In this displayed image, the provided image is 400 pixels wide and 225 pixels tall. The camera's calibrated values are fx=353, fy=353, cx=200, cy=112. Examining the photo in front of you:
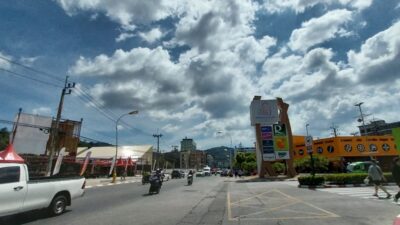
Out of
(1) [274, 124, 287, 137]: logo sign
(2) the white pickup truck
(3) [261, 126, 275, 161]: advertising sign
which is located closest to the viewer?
(2) the white pickup truck

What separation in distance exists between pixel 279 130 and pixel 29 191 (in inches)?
1513

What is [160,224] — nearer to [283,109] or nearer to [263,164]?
[263,164]

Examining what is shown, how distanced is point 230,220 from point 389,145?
60.3 m

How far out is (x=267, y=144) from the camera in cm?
4541

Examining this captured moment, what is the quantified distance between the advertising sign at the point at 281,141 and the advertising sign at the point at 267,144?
0.53 m

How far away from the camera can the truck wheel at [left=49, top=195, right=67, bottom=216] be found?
12.8 metres

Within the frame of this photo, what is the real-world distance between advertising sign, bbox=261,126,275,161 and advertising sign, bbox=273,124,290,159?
0.53 metres

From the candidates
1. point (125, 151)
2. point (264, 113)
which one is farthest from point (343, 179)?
point (125, 151)

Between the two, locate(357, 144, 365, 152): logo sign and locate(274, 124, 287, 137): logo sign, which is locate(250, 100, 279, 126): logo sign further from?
locate(357, 144, 365, 152): logo sign

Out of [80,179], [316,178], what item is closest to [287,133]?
[316,178]

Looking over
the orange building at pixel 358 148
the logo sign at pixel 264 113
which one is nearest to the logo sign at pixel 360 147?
the orange building at pixel 358 148

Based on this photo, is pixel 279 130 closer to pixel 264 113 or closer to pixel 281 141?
→ pixel 281 141

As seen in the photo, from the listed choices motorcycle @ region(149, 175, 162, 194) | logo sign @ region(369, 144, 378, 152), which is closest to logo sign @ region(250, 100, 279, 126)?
logo sign @ region(369, 144, 378, 152)

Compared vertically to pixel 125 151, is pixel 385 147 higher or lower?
lower
